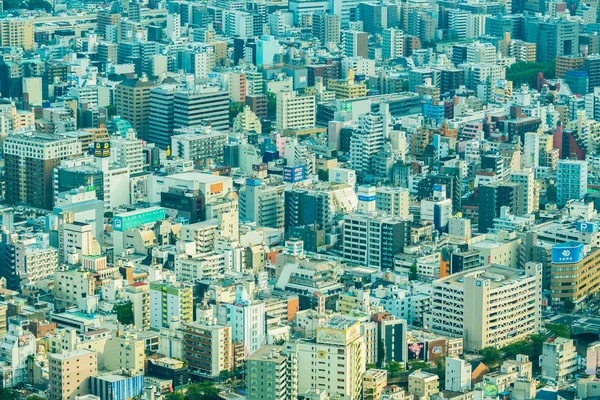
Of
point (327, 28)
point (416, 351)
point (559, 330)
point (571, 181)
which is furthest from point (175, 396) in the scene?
point (327, 28)

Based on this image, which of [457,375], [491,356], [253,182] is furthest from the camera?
[253,182]

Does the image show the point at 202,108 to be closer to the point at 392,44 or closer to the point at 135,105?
the point at 135,105

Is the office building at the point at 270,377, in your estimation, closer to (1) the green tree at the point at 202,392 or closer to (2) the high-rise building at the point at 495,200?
(1) the green tree at the point at 202,392

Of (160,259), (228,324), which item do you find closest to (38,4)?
(160,259)

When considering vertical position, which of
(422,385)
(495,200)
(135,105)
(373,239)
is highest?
(135,105)

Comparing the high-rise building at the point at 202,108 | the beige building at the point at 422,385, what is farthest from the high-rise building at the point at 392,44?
the beige building at the point at 422,385

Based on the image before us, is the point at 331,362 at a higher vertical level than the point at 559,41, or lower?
lower
